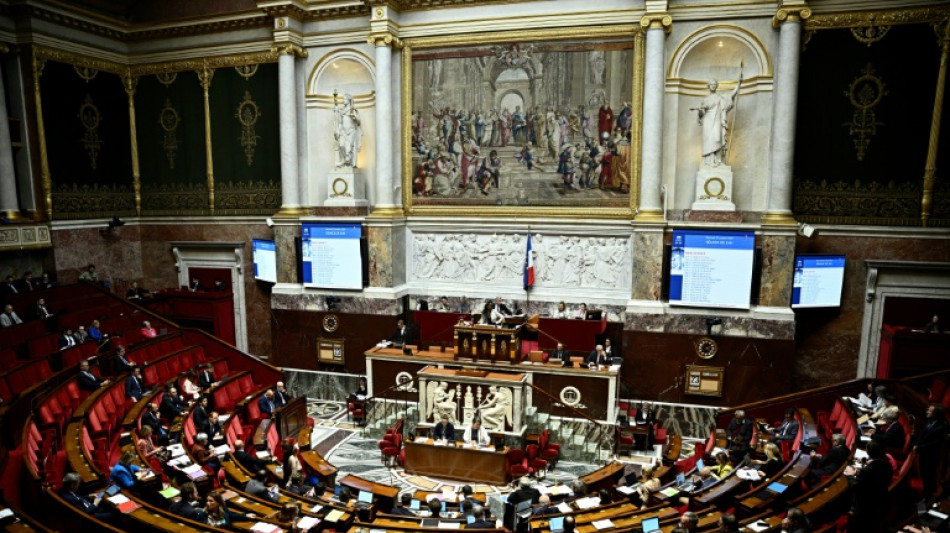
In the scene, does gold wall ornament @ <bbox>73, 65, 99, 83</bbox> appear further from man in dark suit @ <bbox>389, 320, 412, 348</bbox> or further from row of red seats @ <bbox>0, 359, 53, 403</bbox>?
man in dark suit @ <bbox>389, 320, 412, 348</bbox>

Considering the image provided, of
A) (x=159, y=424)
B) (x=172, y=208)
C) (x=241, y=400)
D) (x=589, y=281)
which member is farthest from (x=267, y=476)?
(x=172, y=208)

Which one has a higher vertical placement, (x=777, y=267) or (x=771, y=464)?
(x=777, y=267)

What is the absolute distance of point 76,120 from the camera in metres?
18.6

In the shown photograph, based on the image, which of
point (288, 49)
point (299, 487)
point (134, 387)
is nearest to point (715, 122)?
point (288, 49)

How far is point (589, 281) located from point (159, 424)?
10755mm

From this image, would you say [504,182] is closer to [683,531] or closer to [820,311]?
[820,311]

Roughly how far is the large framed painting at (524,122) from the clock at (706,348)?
388 cm

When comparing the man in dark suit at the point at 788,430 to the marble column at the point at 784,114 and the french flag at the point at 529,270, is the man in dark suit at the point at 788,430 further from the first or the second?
the french flag at the point at 529,270

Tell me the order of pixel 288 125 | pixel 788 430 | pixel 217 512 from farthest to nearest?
pixel 288 125 → pixel 788 430 → pixel 217 512

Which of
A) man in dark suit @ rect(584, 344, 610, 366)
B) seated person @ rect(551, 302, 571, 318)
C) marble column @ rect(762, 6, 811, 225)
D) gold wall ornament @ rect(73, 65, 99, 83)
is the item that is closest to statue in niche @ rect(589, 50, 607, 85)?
marble column @ rect(762, 6, 811, 225)

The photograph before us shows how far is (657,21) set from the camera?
1516 centimetres

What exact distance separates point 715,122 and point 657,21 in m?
2.90

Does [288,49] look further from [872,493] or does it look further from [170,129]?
[872,493]

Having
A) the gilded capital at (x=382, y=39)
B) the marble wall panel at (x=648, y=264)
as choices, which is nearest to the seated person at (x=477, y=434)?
the marble wall panel at (x=648, y=264)
